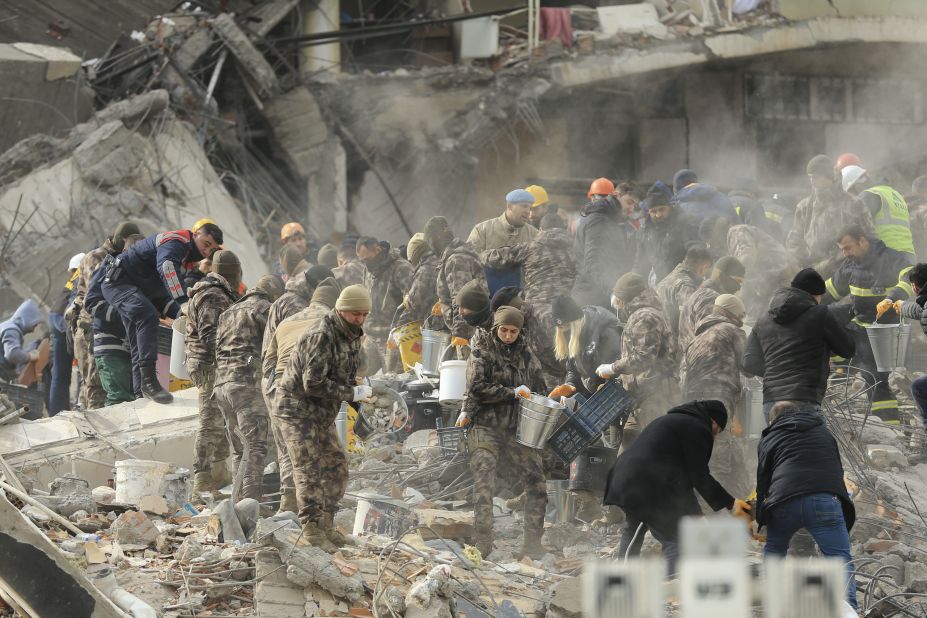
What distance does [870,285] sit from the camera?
11258 millimetres

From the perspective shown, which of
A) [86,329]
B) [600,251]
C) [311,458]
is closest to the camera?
[311,458]

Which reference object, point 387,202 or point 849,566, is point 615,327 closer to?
point 849,566

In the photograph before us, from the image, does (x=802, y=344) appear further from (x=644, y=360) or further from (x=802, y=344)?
(x=644, y=360)

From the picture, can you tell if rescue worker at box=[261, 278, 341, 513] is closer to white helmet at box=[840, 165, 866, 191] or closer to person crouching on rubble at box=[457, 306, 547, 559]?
person crouching on rubble at box=[457, 306, 547, 559]

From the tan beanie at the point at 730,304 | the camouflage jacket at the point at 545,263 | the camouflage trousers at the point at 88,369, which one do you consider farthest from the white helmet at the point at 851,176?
the camouflage trousers at the point at 88,369

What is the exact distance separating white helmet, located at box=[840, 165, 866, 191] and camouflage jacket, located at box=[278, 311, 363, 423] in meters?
6.39

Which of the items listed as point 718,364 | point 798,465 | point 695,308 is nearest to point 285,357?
point 718,364

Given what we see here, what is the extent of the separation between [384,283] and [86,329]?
2.78 m

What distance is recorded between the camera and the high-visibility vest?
12117 millimetres

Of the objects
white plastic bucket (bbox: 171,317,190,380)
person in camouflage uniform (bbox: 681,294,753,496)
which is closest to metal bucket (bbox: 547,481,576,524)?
person in camouflage uniform (bbox: 681,294,753,496)

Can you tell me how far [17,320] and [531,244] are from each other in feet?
19.4

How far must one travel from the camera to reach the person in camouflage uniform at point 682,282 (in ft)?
Answer: 36.4

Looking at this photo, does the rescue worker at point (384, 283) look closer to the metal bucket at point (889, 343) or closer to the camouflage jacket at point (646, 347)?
the camouflage jacket at point (646, 347)

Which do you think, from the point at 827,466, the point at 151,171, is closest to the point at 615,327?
the point at 827,466
